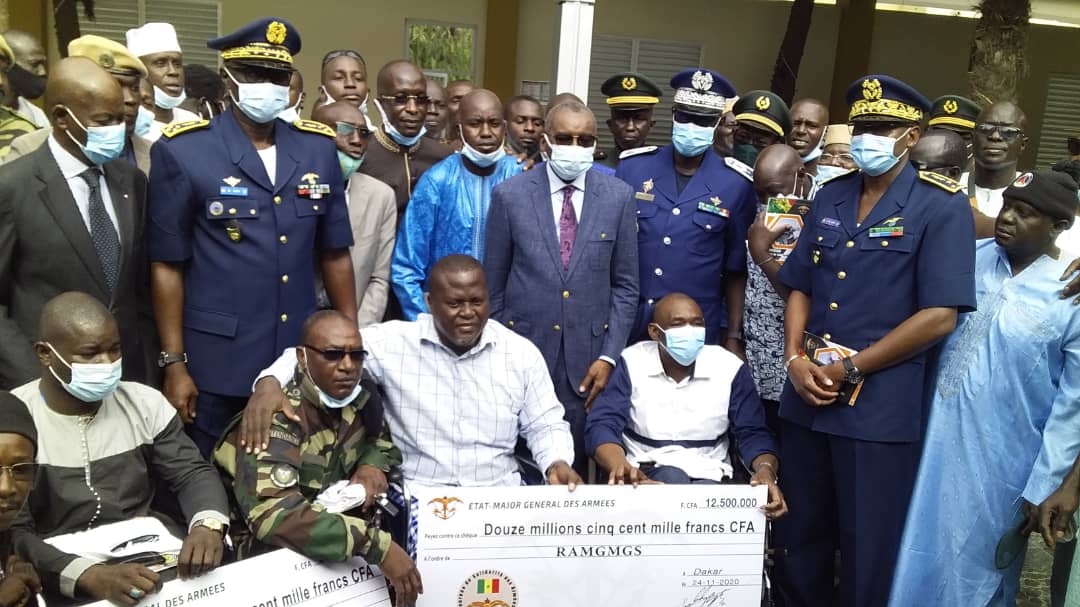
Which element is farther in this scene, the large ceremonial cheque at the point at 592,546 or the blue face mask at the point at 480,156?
the blue face mask at the point at 480,156

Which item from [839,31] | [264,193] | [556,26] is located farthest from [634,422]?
[839,31]

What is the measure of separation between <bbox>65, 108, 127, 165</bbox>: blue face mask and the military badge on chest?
65 centimetres

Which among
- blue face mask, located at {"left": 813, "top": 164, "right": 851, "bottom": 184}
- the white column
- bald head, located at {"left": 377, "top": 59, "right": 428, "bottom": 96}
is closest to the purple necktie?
bald head, located at {"left": 377, "top": 59, "right": 428, "bottom": 96}

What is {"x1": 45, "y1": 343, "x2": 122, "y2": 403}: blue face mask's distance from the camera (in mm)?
2955

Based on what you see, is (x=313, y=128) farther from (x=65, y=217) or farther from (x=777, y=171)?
(x=777, y=171)

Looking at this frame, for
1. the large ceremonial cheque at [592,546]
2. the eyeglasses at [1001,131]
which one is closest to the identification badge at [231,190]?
the large ceremonial cheque at [592,546]

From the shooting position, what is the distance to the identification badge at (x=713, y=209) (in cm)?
439

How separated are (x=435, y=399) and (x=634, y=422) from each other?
35.2 inches

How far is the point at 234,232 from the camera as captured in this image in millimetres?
3564

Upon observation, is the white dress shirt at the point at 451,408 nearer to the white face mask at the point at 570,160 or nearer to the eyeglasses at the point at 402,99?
the white face mask at the point at 570,160

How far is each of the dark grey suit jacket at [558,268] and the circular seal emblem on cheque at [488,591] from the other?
1.01m

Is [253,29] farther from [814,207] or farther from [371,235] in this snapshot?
[814,207]

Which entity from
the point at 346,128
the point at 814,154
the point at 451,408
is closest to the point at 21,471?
the point at 451,408

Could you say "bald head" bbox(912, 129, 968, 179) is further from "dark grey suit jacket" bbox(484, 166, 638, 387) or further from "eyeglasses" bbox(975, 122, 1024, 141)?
"dark grey suit jacket" bbox(484, 166, 638, 387)
